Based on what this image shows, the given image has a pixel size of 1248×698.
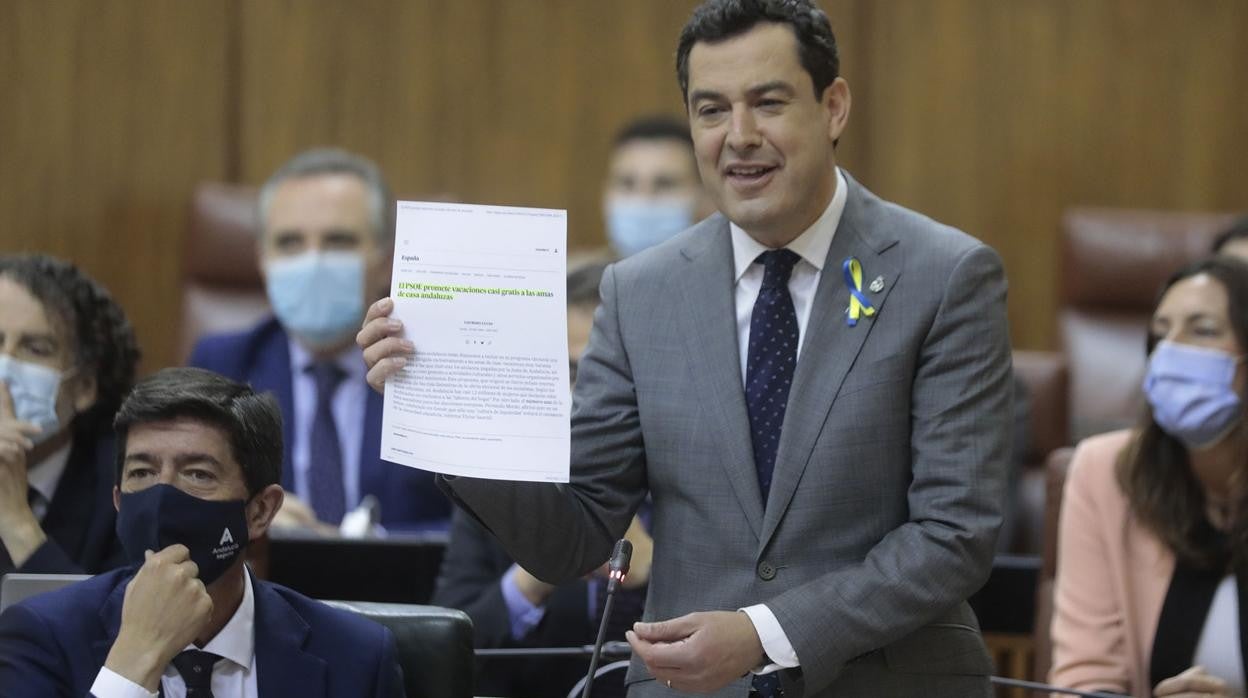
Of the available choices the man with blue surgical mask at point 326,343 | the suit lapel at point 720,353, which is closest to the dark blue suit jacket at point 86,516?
the man with blue surgical mask at point 326,343

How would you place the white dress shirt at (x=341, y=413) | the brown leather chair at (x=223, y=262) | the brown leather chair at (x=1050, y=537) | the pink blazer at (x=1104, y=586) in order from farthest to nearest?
the brown leather chair at (x=223, y=262) → the white dress shirt at (x=341, y=413) → the brown leather chair at (x=1050, y=537) → the pink blazer at (x=1104, y=586)

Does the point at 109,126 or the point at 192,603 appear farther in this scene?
the point at 109,126

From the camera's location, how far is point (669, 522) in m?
2.13

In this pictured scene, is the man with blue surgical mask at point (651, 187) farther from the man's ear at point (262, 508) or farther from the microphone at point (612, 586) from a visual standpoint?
the microphone at point (612, 586)

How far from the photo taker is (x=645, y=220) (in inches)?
179

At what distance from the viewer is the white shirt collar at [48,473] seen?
9.40 ft

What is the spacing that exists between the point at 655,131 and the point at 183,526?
2.72 m

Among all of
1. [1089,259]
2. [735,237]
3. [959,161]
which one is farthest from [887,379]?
[959,161]

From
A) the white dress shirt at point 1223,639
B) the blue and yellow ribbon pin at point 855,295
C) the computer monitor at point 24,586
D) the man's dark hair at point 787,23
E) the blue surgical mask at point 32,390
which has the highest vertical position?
the man's dark hair at point 787,23

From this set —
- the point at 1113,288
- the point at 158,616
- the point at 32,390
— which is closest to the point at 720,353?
the point at 158,616

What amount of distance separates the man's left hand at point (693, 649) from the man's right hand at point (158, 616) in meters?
0.54

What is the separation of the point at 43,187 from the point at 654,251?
334cm

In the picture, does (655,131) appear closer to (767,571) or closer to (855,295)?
Result: (855,295)

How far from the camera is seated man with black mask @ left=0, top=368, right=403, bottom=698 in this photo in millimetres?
1993
